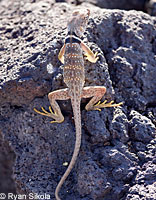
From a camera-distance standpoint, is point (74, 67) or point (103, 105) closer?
point (74, 67)

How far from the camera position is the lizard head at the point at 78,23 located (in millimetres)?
3394

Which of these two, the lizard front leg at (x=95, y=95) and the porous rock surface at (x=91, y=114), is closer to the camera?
the porous rock surface at (x=91, y=114)

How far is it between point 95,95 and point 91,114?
23cm

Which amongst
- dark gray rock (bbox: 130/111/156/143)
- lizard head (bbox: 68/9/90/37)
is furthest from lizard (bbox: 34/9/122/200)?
dark gray rock (bbox: 130/111/156/143)

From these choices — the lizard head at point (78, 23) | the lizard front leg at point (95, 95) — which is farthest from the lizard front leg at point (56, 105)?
the lizard head at point (78, 23)

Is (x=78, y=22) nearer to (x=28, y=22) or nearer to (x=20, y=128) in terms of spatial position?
(x=28, y=22)

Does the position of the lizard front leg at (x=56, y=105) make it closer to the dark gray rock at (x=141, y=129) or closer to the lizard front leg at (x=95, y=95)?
the lizard front leg at (x=95, y=95)

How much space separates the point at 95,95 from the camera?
10.9 feet

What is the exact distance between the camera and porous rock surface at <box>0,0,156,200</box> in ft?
10.0

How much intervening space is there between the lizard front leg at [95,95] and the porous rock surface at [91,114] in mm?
75

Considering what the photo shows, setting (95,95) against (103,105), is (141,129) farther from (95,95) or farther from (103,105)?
(95,95)

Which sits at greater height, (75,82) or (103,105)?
(75,82)

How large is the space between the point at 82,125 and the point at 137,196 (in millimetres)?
992

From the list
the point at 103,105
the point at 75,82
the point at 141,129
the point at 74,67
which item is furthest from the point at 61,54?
the point at 141,129
